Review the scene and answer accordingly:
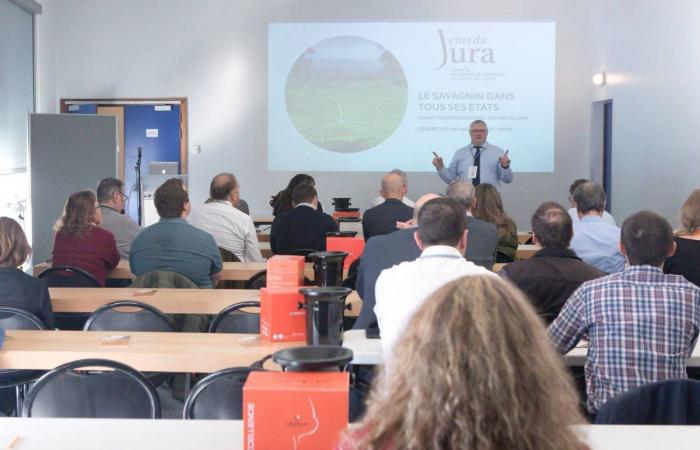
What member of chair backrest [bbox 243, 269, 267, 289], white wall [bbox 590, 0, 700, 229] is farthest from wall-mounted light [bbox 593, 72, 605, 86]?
chair backrest [bbox 243, 269, 267, 289]

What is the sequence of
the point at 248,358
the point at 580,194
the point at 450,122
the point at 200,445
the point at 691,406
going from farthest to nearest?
the point at 450,122, the point at 580,194, the point at 248,358, the point at 691,406, the point at 200,445

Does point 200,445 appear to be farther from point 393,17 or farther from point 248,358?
point 393,17

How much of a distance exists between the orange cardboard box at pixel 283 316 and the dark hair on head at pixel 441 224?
0.55 metres

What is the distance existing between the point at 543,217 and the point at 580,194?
1.73m

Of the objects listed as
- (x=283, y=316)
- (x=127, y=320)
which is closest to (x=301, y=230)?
(x=127, y=320)

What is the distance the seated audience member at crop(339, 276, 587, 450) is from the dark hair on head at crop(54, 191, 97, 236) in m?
4.46

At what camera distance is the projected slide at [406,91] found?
1084 cm

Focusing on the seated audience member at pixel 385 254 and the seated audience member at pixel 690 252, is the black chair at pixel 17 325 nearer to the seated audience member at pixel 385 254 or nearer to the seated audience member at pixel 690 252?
the seated audience member at pixel 385 254

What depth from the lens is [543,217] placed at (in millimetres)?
3865

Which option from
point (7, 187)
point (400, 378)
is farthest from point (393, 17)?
point (400, 378)

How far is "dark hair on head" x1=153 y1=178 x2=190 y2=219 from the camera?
510cm

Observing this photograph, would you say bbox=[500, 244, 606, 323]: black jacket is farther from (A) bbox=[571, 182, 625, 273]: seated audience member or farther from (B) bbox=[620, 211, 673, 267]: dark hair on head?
(A) bbox=[571, 182, 625, 273]: seated audience member

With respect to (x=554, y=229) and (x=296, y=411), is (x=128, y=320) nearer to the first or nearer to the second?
(x=554, y=229)

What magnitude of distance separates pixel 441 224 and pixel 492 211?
2.90 meters
